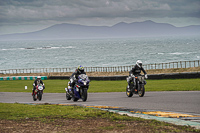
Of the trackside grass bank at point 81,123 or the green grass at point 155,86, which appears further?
the green grass at point 155,86

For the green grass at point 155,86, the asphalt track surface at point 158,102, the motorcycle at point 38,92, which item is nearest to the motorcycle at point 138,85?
the asphalt track surface at point 158,102

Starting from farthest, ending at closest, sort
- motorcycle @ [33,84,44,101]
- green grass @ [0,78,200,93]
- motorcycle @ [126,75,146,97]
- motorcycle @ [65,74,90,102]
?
green grass @ [0,78,200,93], motorcycle @ [33,84,44,101], motorcycle @ [126,75,146,97], motorcycle @ [65,74,90,102]

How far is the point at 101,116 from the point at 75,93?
6.98 metres

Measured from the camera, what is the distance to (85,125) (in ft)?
28.7

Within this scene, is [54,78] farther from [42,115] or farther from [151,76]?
[42,115]

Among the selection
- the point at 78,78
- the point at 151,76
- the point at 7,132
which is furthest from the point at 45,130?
the point at 151,76

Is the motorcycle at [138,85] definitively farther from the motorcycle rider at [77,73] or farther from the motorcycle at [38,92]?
the motorcycle at [38,92]

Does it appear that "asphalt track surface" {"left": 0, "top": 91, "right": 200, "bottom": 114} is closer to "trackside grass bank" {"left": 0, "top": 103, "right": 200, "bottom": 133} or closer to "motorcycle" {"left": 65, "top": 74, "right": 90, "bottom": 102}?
"motorcycle" {"left": 65, "top": 74, "right": 90, "bottom": 102}

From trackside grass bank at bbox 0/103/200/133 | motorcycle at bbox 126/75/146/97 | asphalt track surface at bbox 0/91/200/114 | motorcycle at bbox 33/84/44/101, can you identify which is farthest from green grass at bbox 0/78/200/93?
trackside grass bank at bbox 0/103/200/133

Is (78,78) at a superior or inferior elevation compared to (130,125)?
superior

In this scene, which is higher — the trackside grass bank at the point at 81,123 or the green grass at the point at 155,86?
the green grass at the point at 155,86

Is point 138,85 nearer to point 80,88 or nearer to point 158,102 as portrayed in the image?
point 80,88

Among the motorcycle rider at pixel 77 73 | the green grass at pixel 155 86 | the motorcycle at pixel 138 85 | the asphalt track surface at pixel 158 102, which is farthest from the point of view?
the green grass at pixel 155 86

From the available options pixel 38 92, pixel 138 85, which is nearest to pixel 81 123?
pixel 138 85
